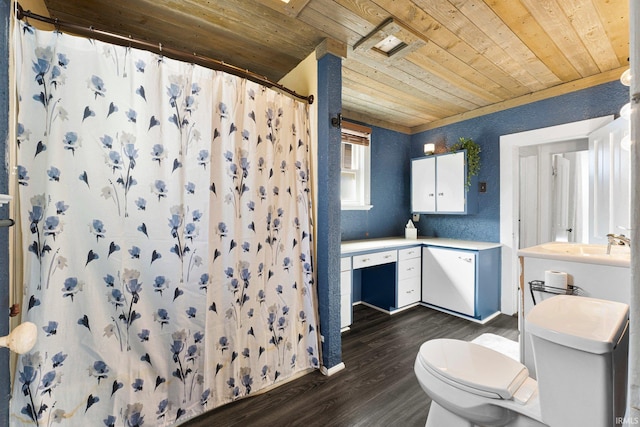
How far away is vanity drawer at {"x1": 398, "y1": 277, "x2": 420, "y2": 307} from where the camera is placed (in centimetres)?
311

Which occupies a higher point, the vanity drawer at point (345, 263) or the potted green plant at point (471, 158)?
the potted green plant at point (471, 158)

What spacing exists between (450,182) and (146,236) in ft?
10.3

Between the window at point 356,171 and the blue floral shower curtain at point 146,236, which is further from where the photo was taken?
the window at point 356,171

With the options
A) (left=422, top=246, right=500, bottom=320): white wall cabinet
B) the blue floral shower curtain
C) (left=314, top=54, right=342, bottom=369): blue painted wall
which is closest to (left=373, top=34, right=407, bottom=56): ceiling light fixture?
(left=314, top=54, right=342, bottom=369): blue painted wall

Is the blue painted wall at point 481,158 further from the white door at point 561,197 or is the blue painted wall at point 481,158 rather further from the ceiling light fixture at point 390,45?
the ceiling light fixture at point 390,45

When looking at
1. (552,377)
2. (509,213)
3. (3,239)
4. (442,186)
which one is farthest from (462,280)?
(3,239)

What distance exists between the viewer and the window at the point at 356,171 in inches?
131

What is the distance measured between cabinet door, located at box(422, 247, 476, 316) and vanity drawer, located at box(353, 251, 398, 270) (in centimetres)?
50

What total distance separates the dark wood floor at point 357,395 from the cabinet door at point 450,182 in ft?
4.64

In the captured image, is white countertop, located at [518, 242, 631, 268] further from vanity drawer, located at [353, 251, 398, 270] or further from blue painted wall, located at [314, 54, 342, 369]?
vanity drawer, located at [353, 251, 398, 270]

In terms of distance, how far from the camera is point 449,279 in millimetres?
3039

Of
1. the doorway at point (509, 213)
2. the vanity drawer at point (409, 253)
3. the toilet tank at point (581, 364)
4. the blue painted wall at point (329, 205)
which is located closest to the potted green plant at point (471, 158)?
the doorway at point (509, 213)

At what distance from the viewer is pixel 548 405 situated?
0.95 metres

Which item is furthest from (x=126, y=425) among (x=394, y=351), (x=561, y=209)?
(x=561, y=209)
